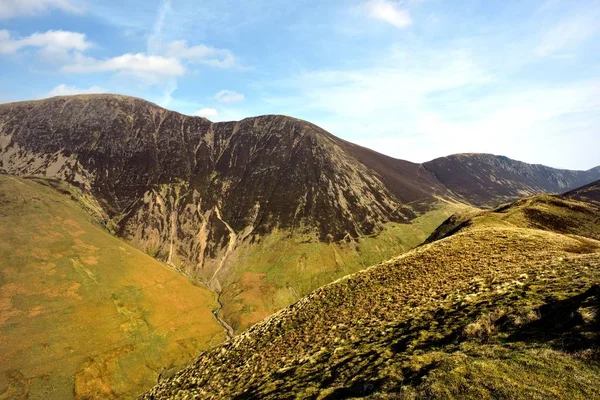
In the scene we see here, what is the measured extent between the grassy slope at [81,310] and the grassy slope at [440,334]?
9855cm

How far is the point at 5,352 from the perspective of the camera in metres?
102

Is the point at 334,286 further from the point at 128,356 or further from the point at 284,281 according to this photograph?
the point at 284,281

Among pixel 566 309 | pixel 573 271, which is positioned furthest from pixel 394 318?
pixel 573 271

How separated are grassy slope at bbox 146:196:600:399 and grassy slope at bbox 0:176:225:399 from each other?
323 ft

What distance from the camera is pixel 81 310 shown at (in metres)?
125

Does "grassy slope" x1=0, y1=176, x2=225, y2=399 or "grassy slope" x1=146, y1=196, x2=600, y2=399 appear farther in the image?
"grassy slope" x1=0, y1=176, x2=225, y2=399

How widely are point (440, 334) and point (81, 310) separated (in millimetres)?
145175

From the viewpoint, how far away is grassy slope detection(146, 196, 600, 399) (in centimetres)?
1311

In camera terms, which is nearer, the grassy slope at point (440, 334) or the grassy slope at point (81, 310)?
the grassy slope at point (440, 334)

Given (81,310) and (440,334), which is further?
(81,310)

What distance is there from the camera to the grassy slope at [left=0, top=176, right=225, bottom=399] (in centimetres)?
10300

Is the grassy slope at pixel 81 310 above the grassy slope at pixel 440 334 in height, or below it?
below

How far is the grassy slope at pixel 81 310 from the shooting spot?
10300 centimetres

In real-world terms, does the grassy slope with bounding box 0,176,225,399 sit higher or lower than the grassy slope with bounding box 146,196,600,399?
lower
